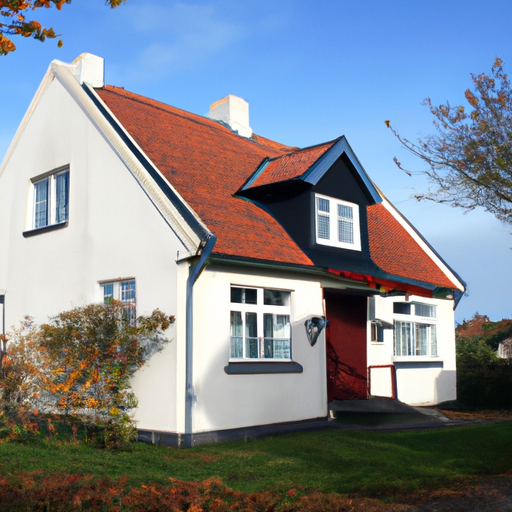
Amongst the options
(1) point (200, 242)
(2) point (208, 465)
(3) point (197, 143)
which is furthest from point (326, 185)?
(2) point (208, 465)

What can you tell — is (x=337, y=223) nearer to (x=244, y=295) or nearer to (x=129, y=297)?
(x=244, y=295)

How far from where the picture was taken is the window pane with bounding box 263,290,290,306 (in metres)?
13.4

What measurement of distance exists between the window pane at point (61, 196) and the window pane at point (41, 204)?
1.45 feet

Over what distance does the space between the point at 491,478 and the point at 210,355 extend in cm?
528

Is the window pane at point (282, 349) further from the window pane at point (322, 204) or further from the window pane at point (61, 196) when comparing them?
the window pane at point (61, 196)

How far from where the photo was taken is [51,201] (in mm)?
15531

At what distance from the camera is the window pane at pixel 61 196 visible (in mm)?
15156

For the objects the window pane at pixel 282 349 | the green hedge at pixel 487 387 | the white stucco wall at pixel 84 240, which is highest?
the white stucco wall at pixel 84 240

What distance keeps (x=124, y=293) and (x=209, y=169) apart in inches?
142

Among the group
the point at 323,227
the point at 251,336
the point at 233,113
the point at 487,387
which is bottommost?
the point at 487,387

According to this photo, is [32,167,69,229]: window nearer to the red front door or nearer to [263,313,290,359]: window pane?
[263,313,290,359]: window pane

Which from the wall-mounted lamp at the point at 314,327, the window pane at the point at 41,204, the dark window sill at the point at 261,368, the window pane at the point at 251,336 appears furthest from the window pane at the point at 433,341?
the window pane at the point at 41,204

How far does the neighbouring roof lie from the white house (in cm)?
5

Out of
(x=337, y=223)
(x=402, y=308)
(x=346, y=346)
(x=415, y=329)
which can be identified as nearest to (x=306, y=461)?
(x=346, y=346)
